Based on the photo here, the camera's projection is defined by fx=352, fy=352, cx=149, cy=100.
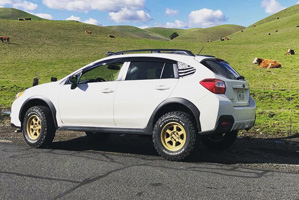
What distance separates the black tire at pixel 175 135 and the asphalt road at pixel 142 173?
0.57 ft

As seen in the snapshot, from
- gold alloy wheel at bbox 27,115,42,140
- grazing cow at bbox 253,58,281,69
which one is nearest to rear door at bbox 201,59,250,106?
gold alloy wheel at bbox 27,115,42,140

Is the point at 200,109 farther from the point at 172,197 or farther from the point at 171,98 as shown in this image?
the point at 172,197

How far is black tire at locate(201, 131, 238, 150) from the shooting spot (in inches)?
267

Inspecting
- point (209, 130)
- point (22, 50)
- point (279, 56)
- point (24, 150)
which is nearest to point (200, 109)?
point (209, 130)

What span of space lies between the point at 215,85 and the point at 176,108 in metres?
0.83

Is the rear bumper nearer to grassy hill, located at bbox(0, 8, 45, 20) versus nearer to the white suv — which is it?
the white suv

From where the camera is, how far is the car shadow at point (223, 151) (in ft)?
19.7

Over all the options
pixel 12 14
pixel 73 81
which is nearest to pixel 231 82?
pixel 73 81

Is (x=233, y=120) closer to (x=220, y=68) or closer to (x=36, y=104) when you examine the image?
(x=220, y=68)

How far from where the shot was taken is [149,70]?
21.0ft

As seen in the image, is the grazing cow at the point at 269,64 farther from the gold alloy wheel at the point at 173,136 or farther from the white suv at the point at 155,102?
the gold alloy wheel at the point at 173,136

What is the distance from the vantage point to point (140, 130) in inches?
243

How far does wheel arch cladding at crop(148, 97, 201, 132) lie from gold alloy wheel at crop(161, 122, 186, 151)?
10.7 inches

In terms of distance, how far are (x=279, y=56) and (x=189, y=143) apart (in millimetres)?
30177
